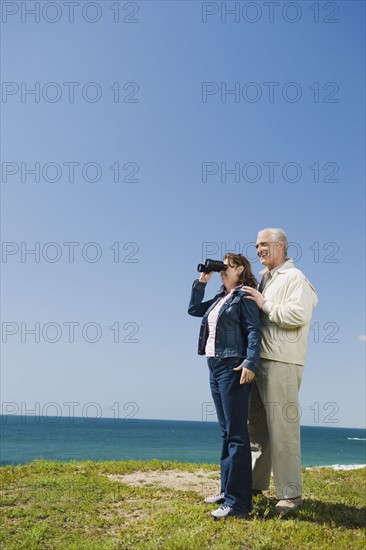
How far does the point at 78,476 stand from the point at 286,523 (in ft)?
11.5

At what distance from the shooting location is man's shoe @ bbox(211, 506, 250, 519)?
4.85m

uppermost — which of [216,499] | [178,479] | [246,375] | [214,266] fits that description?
[214,266]

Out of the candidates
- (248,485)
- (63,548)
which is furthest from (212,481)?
(63,548)

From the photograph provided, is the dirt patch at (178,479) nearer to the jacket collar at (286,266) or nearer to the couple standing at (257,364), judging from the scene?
the couple standing at (257,364)

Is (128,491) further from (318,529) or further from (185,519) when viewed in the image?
(318,529)

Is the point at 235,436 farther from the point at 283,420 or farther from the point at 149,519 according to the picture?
the point at 149,519

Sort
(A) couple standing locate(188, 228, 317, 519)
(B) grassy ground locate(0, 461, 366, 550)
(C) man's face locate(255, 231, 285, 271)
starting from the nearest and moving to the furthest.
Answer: (B) grassy ground locate(0, 461, 366, 550) < (A) couple standing locate(188, 228, 317, 519) < (C) man's face locate(255, 231, 285, 271)

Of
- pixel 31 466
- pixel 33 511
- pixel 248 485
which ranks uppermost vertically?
pixel 248 485

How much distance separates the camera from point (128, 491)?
618 cm

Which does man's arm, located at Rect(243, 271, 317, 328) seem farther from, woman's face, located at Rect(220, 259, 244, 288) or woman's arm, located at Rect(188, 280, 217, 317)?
woman's arm, located at Rect(188, 280, 217, 317)

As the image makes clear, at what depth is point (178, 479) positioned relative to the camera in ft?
24.1

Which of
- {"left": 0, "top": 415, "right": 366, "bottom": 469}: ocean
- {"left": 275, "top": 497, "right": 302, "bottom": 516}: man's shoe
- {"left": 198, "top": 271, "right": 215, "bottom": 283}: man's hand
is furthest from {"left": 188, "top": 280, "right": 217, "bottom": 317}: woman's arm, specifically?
{"left": 0, "top": 415, "right": 366, "bottom": 469}: ocean

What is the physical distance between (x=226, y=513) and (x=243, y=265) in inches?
98.0

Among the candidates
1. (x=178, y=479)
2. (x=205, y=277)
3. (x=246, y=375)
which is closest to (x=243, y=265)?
(x=205, y=277)
